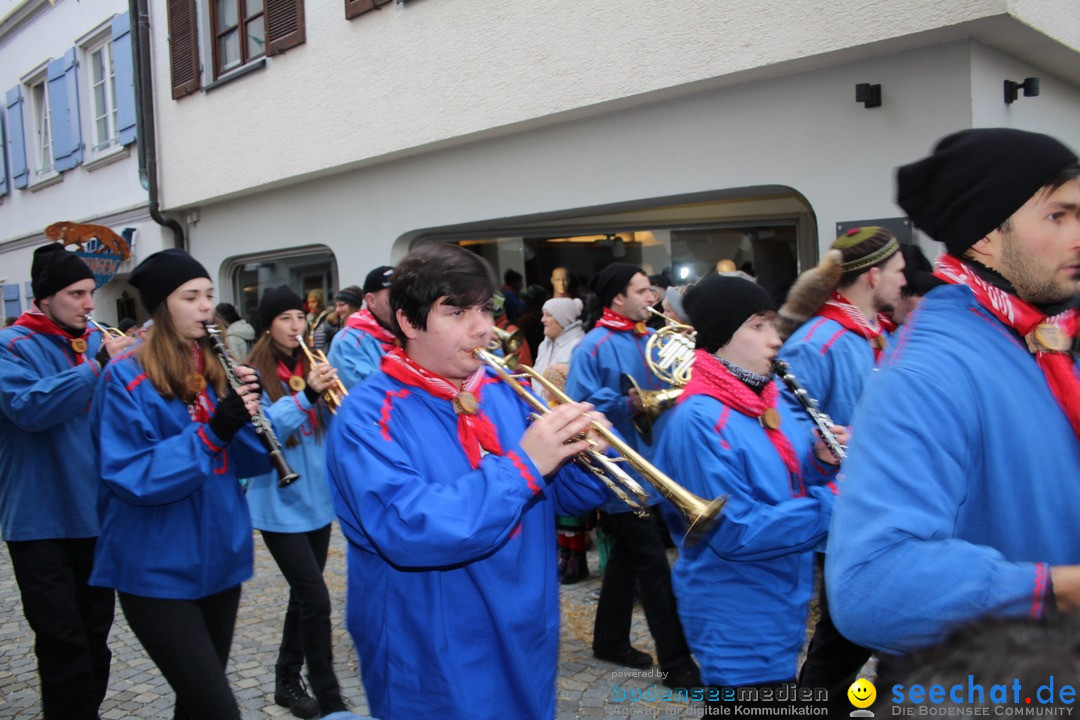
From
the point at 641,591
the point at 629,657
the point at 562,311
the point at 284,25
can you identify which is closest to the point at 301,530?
the point at 641,591

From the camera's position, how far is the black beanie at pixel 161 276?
3.16 m

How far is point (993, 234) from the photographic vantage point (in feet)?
4.90

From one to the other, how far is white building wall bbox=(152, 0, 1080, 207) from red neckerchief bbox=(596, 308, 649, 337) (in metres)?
2.18

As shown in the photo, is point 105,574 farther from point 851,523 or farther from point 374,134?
point 374,134

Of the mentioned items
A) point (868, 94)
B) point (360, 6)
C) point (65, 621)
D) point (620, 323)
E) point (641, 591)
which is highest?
point (360, 6)

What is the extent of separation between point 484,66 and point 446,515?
677 cm

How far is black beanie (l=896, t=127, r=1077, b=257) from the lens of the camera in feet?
4.70

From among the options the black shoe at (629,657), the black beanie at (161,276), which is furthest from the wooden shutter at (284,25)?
the black shoe at (629,657)

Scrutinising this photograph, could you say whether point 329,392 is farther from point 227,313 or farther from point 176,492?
point 227,313

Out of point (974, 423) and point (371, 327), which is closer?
point (974, 423)

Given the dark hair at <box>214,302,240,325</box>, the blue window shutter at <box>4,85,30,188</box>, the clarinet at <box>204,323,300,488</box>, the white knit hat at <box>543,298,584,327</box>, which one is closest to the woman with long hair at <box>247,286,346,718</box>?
the clarinet at <box>204,323,300,488</box>

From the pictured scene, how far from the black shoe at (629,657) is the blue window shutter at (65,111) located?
45.2 ft

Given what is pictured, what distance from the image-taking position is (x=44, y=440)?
3.86 m

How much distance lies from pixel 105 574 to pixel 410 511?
1641mm
